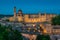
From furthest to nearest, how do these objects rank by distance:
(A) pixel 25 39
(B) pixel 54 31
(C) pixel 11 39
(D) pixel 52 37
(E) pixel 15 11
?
(E) pixel 15 11 < (B) pixel 54 31 < (A) pixel 25 39 < (D) pixel 52 37 < (C) pixel 11 39

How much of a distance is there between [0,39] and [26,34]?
406 cm

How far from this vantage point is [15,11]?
44.2 m

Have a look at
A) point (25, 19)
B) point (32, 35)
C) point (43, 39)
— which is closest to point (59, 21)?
point (25, 19)

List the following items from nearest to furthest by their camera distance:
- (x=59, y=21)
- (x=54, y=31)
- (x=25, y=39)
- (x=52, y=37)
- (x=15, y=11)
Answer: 1. (x=52, y=37)
2. (x=25, y=39)
3. (x=54, y=31)
4. (x=59, y=21)
5. (x=15, y=11)

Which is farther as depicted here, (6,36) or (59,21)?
(59,21)

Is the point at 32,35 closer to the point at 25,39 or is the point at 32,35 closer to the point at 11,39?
the point at 25,39

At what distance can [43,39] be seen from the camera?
614 inches

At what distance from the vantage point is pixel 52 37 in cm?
1706

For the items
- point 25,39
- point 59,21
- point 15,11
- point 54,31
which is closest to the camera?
point 25,39

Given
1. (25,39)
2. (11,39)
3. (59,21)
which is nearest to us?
(11,39)

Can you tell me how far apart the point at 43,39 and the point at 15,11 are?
28.8m

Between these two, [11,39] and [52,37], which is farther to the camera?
[52,37]

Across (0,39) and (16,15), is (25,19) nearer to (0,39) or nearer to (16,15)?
(16,15)

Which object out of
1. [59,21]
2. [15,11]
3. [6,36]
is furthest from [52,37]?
[15,11]
